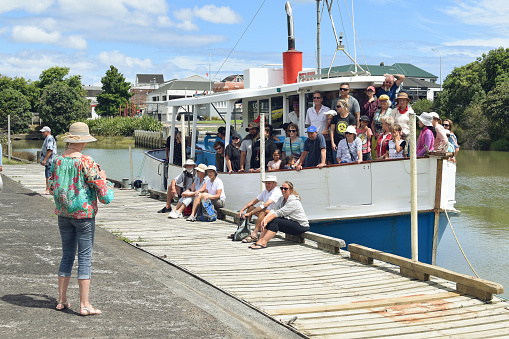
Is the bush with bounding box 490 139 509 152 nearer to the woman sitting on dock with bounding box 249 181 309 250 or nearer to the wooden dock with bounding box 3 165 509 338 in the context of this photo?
the wooden dock with bounding box 3 165 509 338

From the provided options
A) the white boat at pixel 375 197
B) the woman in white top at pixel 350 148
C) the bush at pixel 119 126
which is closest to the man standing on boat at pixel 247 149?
the white boat at pixel 375 197

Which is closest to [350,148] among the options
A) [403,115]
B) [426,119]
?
[403,115]

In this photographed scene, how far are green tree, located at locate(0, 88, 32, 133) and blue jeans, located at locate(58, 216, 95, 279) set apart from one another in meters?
84.4

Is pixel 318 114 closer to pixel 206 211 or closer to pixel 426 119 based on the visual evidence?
pixel 426 119

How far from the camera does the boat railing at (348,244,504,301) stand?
6469 mm

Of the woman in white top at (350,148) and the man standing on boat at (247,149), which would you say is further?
the man standing on boat at (247,149)

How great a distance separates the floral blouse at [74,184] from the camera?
216 inches

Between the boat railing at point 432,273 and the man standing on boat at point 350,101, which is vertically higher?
the man standing on boat at point 350,101

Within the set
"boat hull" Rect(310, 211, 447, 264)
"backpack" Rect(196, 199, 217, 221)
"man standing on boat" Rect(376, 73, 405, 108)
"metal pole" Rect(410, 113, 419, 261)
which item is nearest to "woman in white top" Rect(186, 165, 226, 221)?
"backpack" Rect(196, 199, 217, 221)

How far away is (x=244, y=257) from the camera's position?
8.83 m

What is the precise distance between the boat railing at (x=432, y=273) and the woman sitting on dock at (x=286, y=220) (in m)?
1.09

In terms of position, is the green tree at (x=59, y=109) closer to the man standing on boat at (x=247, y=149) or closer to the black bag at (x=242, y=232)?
the man standing on boat at (x=247, y=149)

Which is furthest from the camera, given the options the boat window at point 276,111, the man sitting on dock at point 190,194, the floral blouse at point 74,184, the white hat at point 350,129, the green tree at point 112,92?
the green tree at point 112,92

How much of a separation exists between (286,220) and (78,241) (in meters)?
4.33
